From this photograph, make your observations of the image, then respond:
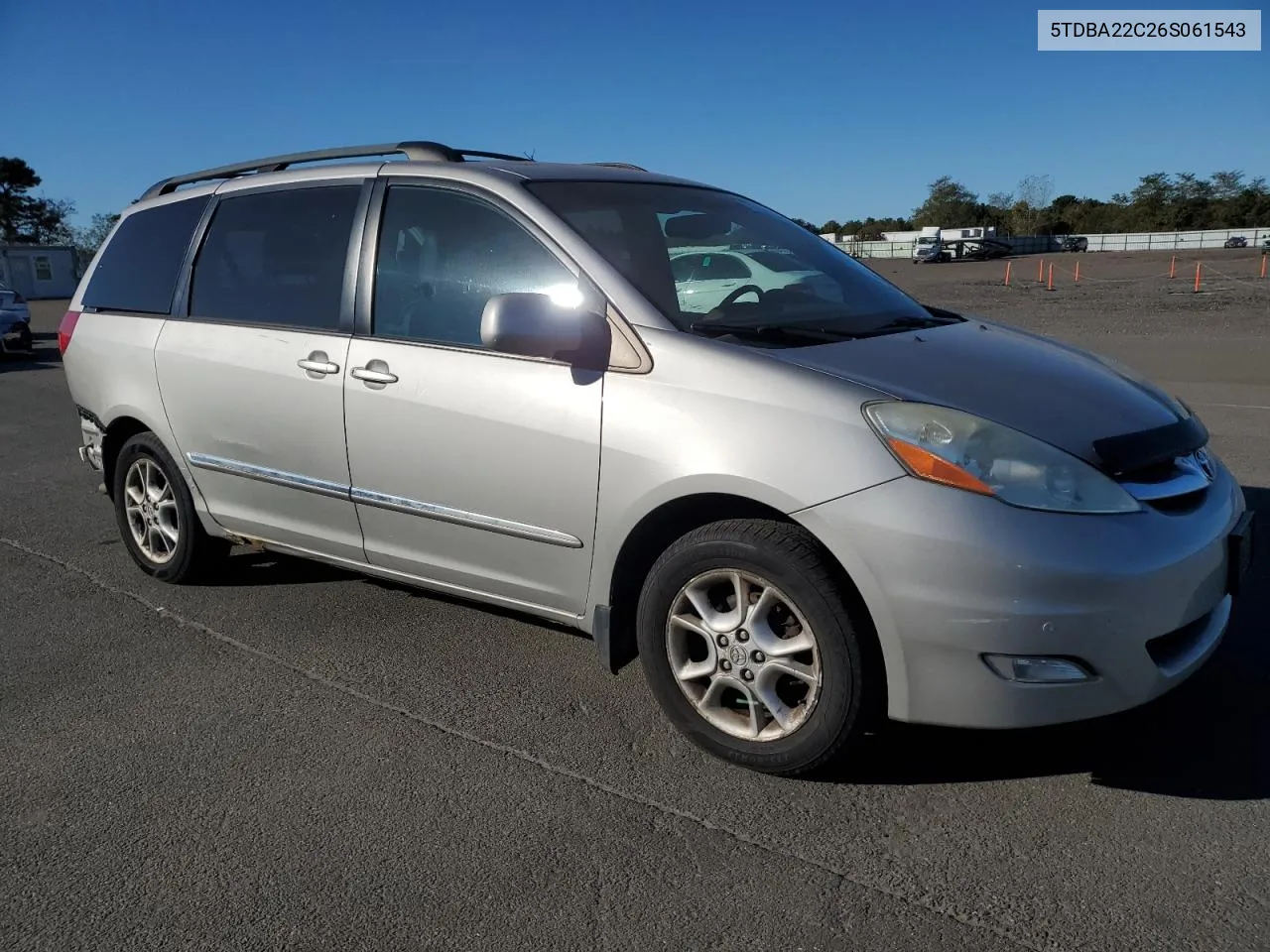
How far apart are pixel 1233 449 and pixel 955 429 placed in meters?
5.23

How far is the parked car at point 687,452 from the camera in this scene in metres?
2.68

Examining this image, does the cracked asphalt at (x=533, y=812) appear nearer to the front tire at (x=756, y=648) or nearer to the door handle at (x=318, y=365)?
the front tire at (x=756, y=648)

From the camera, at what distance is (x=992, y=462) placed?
271 cm

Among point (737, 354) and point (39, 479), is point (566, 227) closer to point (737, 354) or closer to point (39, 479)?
point (737, 354)

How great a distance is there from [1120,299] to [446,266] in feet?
84.0

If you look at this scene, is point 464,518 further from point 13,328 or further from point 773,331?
point 13,328

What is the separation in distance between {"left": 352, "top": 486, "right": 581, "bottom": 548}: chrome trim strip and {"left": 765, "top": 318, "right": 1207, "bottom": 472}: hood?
896 millimetres

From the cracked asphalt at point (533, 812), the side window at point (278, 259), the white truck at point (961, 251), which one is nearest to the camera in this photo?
the cracked asphalt at point (533, 812)

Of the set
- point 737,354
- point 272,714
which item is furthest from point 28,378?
point 737,354

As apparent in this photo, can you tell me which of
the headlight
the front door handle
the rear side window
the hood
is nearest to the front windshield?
the hood

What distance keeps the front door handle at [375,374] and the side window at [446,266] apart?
0.13 meters

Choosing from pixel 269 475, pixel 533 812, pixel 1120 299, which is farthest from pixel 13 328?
pixel 1120 299

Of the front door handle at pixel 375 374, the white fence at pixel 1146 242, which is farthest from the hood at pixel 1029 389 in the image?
the white fence at pixel 1146 242

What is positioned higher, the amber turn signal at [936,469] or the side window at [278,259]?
the side window at [278,259]
